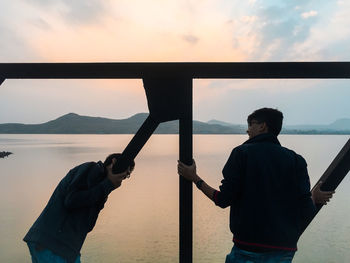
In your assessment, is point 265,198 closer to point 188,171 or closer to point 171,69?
point 188,171

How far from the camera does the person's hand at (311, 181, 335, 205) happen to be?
6.61 ft

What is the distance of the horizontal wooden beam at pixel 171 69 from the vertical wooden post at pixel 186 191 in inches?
6.9

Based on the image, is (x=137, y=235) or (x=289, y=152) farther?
(x=137, y=235)

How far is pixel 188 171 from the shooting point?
1.94m

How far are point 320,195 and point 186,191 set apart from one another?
84 centimetres

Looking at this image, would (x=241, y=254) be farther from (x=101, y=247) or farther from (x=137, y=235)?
(x=137, y=235)

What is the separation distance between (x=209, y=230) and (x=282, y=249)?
34.6m

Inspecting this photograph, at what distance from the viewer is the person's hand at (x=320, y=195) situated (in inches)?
79.3

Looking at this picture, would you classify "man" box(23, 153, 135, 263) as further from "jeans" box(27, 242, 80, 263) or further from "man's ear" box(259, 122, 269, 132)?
"man's ear" box(259, 122, 269, 132)

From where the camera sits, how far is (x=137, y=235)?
31.9 m

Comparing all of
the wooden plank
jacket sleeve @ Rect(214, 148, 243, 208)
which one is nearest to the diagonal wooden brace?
the wooden plank

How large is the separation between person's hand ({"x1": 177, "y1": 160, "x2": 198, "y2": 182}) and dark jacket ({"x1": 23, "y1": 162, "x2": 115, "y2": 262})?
1.39 feet

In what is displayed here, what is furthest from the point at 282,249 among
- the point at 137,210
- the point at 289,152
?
the point at 137,210

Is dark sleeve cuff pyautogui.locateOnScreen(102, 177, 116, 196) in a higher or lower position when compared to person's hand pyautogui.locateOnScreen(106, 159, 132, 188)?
lower
